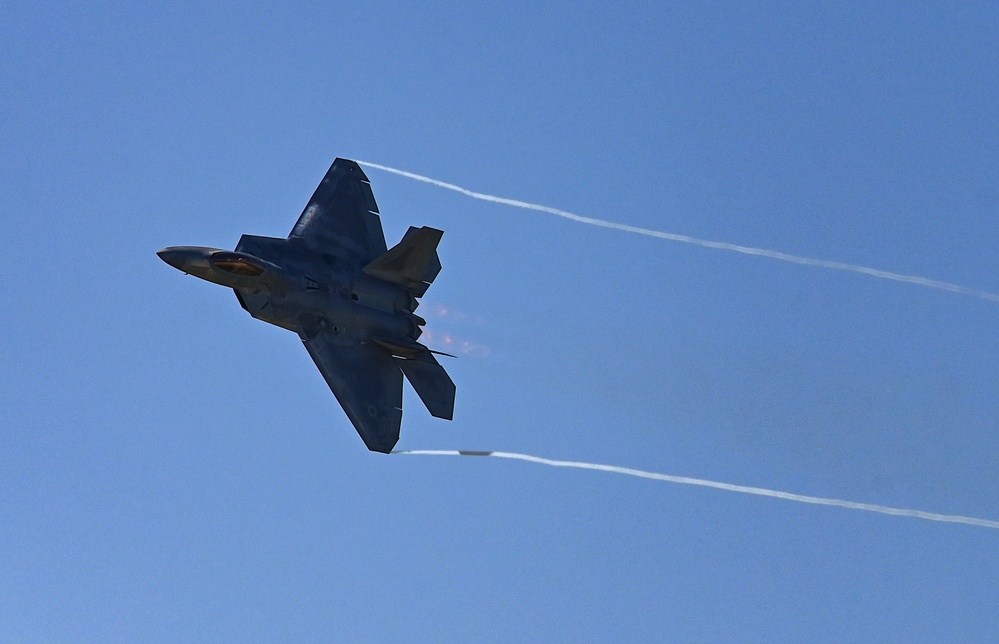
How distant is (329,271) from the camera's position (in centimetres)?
5612

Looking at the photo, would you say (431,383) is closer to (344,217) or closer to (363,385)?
(363,385)

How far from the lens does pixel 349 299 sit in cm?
5597

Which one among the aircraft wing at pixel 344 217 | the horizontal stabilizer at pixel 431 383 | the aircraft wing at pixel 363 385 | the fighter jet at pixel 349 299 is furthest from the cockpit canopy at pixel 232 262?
the horizontal stabilizer at pixel 431 383

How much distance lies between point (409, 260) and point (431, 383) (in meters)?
4.37

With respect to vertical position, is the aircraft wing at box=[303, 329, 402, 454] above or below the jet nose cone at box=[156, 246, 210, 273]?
below

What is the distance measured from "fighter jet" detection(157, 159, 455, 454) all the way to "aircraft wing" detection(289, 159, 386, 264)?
0.16 feet

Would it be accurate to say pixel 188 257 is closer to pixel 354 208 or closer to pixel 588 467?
pixel 354 208

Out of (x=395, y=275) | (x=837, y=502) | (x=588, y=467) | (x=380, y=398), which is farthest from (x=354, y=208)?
(x=837, y=502)

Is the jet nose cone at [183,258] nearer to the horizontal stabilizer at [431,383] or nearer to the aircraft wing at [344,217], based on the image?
the aircraft wing at [344,217]

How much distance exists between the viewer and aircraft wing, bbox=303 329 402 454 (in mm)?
55000

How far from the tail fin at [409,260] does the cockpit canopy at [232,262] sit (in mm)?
4711

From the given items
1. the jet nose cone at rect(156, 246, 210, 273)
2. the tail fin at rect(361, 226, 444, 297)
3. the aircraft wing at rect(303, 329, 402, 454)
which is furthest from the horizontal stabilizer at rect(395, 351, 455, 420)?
the jet nose cone at rect(156, 246, 210, 273)

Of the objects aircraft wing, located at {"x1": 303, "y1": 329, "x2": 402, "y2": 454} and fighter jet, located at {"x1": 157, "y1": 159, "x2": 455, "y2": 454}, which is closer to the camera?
fighter jet, located at {"x1": 157, "y1": 159, "x2": 455, "y2": 454}

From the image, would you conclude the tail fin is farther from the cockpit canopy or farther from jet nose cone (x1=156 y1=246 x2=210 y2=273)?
jet nose cone (x1=156 y1=246 x2=210 y2=273)
